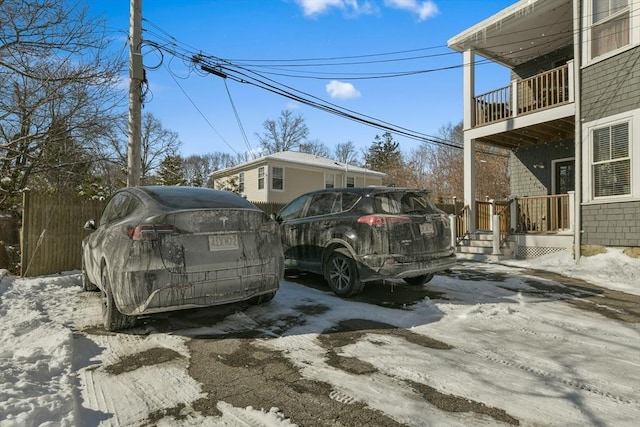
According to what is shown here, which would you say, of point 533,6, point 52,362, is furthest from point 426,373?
point 533,6

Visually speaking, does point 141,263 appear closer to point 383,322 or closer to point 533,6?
point 383,322

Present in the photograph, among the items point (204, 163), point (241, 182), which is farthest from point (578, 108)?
point (204, 163)

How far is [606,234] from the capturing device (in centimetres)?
936

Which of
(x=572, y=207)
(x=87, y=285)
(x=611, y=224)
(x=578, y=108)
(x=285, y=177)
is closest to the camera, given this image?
(x=87, y=285)

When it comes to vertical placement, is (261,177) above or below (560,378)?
above

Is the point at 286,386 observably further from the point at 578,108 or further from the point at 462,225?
the point at 462,225

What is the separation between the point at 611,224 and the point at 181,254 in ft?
32.7

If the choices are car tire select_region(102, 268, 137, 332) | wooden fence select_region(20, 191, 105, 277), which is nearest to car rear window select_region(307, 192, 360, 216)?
car tire select_region(102, 268, 137, 332)

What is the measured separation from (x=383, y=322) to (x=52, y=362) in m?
3.17

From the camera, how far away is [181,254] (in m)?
3.78

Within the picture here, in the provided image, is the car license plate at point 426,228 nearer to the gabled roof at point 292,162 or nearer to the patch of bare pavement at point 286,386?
the patch of bare pavement at point 286,386

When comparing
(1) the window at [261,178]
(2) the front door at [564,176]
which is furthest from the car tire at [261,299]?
(1) the window at [261,178]

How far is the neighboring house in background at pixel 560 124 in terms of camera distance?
9125mm

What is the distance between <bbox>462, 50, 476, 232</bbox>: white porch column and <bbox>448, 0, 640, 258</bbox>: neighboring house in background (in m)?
0.03
